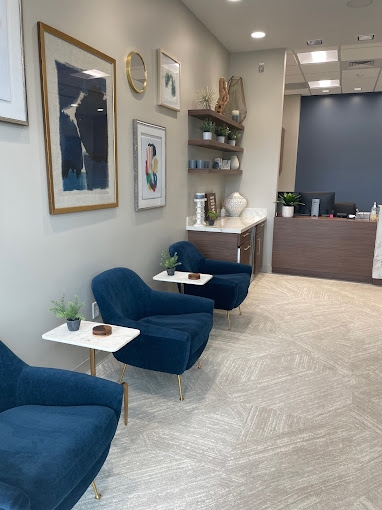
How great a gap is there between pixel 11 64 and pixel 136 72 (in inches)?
52.0

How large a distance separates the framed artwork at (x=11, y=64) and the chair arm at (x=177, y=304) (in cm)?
155

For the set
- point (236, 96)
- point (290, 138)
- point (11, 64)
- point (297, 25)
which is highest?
point (297, 25)

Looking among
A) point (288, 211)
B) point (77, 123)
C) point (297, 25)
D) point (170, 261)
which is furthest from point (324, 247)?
point (77, 123)

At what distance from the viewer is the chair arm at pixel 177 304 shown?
9.21 ft

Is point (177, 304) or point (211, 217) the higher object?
point (211, 217)

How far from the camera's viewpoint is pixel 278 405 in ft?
7.85

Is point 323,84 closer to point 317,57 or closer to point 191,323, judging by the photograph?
point 317,57

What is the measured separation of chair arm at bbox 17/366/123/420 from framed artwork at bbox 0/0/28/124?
128cm

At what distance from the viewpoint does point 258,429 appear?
7.09 feet

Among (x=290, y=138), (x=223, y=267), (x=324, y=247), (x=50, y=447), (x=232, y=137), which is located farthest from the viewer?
(x=290, y=138)

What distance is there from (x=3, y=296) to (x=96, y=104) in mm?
1430

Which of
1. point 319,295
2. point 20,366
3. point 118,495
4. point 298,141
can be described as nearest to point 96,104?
point 20,366

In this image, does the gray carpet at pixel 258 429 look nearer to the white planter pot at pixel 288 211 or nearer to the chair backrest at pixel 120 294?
the chair backrest at pixel 120 294

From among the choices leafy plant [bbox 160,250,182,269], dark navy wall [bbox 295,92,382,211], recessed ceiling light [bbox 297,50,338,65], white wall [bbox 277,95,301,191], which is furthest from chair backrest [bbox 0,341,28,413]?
dark navy wall [bbox 295,92,382,211]
